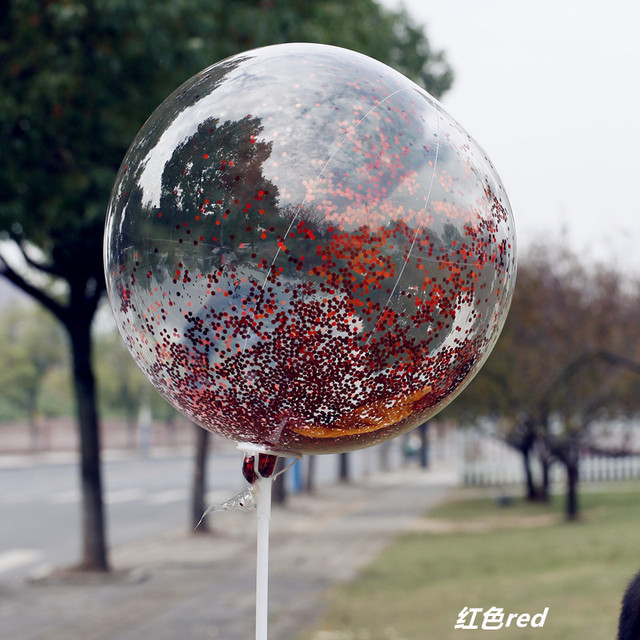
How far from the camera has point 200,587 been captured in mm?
10680

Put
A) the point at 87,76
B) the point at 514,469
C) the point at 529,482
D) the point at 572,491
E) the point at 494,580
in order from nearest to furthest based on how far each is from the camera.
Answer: the point at 87,76 < the point at 494,580 < the point at 572,491 < the point at 529,482 < the point at 514,469

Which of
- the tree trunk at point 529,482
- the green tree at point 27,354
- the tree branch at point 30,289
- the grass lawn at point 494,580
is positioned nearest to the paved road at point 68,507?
the tree branch at point 30,289

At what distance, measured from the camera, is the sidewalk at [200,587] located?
850 cm

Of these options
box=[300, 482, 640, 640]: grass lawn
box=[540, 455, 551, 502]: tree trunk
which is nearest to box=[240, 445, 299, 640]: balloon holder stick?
box=[300, 482, 640, 640]: grass lawn

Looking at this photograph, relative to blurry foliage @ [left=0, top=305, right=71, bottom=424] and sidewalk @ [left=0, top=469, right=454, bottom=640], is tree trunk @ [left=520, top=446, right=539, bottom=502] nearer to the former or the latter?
sidewalk @ [left=0, top=469, right=454, bottom=640]

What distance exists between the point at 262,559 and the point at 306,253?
66 centimetres

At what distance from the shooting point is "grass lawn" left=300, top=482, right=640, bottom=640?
804cm

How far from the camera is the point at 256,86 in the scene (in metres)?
1.95

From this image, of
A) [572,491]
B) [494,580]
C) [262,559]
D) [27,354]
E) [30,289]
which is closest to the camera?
[262,559]

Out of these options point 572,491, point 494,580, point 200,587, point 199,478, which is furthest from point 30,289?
point 572,491

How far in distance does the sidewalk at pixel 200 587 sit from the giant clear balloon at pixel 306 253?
657 cm

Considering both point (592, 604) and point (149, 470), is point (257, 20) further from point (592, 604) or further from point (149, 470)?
point (149, 470)

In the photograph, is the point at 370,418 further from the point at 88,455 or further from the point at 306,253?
the point at 88,455

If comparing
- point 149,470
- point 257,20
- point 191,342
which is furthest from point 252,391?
point 149,470
